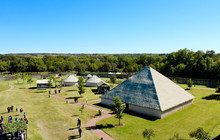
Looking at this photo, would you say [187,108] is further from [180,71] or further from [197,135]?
[180,71]

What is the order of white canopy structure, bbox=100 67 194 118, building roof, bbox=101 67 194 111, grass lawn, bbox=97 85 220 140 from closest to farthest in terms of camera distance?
grass lawn, bbox=97 85 220 140, white canopy structure, bbox=100 67 194 118, building roof, bbox=101 67 194 111

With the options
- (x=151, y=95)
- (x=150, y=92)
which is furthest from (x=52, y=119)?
(x=150, y=92)

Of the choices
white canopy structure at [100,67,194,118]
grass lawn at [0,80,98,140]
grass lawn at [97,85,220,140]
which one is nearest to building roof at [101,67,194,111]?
white canopy structure at [100,67,194,118]

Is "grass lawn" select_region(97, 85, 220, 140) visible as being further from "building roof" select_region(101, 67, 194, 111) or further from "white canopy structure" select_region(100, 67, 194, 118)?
"building roof" select_region(101, 67, 194, 111)

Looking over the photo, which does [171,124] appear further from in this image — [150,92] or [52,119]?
[52,119]

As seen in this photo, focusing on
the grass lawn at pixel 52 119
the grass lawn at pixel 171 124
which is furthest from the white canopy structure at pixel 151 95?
the grass lawn at pixel 52 119

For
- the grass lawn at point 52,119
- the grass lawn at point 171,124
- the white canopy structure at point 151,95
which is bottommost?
the grass lawn at point 52,119

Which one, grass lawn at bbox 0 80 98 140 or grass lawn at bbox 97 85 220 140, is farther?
grass lawn at bbox 0 80 98 140

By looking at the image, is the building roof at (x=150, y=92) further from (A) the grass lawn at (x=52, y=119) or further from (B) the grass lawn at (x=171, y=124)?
(A) the grass lawn at (x=52, y=119)

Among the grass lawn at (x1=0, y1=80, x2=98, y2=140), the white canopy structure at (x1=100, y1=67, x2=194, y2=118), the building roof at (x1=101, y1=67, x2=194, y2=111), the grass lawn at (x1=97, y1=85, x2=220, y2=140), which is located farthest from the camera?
the building roof at (x1=101, y1=67, x2=194, y2=111)
